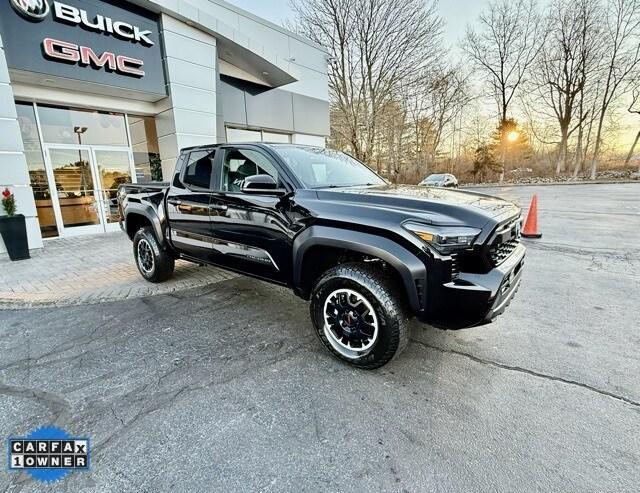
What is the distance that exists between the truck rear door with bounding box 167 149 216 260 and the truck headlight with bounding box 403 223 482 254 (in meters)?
2.54

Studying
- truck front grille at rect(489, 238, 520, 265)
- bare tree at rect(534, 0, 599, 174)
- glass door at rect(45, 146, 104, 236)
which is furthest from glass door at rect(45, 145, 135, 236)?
bare tree at rect(534, 0, 599, 174)

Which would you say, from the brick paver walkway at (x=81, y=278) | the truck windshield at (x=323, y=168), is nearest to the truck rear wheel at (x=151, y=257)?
the brick paver walkway at (x=81, y=278)

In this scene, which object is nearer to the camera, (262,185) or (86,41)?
(262,185)

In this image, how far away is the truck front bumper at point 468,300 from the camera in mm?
2225

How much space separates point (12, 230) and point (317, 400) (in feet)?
25.1

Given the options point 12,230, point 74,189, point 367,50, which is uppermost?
point 367,50

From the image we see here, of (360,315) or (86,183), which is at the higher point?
(86,183)

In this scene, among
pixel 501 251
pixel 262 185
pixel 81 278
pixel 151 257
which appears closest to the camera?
pixel 501 251

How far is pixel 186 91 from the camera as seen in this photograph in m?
9.73

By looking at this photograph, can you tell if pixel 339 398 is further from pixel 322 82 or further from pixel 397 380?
pixel 322 82

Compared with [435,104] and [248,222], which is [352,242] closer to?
[248,222]

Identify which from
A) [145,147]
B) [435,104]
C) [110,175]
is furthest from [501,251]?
[435,104]

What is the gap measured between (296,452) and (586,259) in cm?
614

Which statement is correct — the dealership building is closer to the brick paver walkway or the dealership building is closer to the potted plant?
the potted plant
